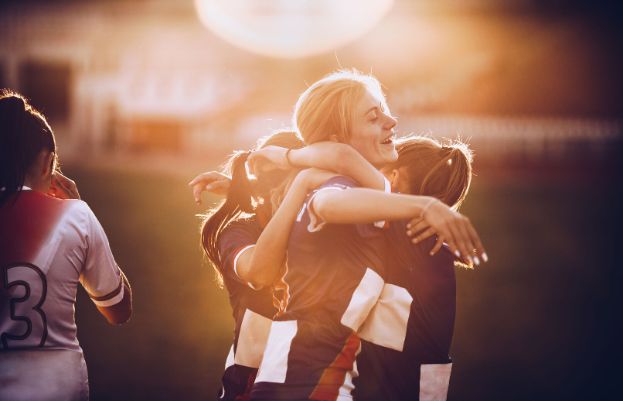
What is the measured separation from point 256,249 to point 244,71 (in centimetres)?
2182

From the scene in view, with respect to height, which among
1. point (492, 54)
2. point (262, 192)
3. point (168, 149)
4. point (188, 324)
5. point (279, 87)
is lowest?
point (188, 324)

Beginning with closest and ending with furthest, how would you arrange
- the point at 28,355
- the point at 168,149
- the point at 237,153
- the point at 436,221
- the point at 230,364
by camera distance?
the point at 436,221
the point at 28,355
the point at 230,364
the point at 237,153
the point at 168,149

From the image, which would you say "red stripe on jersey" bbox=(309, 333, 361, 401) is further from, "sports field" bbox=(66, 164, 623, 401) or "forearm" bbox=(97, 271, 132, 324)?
"sports field" bbox=(66, 164, 623, 401)

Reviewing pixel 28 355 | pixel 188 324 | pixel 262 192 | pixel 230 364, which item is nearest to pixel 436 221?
pixel 262 192

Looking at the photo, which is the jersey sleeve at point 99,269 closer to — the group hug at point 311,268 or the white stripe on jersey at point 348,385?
the group hug at point 311,268

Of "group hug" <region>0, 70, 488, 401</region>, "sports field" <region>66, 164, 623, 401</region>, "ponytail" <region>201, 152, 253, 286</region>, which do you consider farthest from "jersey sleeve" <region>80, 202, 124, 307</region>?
"sports field" <region>66, 164, 623, 401</region>

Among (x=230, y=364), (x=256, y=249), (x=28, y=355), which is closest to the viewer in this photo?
(x=28, y=355)

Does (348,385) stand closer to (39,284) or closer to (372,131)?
(372,131)

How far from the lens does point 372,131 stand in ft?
6.11

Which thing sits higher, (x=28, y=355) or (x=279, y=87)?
(x=279, y=87)

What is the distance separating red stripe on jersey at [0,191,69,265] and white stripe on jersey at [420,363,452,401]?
1.00 meters

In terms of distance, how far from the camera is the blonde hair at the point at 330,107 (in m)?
1.83

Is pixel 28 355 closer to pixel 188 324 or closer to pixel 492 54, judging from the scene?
pixel 188 324

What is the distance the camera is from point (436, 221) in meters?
1.57
